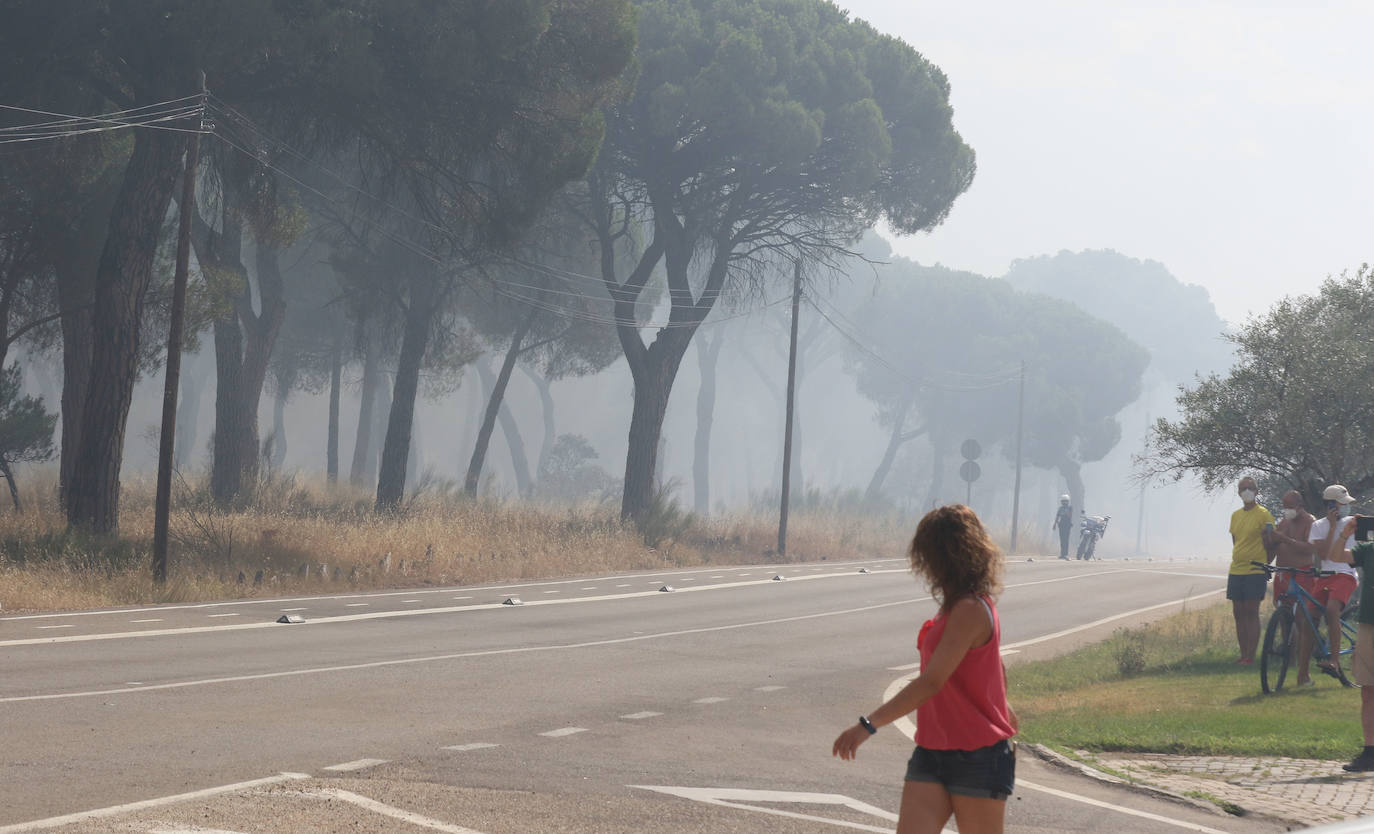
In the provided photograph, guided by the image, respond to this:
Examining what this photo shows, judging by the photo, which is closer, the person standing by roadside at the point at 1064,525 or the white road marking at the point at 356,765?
the white road marking at the point at 356,765

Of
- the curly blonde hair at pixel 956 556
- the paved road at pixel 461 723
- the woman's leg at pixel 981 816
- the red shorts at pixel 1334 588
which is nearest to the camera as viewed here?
the woman's leg at pixel 981 816

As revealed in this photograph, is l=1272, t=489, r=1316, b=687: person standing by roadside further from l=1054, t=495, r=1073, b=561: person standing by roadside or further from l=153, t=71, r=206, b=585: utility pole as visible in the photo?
l=1054, t=495, r=1073, b=561: person standing by roadside

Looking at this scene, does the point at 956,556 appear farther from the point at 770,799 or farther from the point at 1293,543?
the point at 1293,543

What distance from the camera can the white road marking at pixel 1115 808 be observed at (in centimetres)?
770

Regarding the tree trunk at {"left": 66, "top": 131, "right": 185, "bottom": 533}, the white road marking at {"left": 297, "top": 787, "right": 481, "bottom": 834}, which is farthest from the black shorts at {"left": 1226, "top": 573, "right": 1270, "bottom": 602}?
the tree trunk at {"left": 66, "top": 131, "right": 185, "bottom": 533}

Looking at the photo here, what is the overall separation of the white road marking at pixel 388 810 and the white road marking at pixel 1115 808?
362 centimetres

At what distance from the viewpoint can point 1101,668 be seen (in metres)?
15.5

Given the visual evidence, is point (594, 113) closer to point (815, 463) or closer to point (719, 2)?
point (719, 2)

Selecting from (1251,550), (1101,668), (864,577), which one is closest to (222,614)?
(1101,668)

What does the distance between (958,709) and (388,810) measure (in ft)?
11.5

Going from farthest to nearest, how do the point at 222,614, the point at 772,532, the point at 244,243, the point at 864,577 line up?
the point at 244,243
the point at 772,532
the point at 864,577
the point at 222,614

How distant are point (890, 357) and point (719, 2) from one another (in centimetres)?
5039

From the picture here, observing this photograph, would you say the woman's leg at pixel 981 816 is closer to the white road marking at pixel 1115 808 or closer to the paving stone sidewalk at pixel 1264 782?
the white road marking at pixel 1115 808

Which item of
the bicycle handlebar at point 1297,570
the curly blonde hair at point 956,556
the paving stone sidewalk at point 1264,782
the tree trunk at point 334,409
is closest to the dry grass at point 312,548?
the paving stone sidewalk at point 1264,782
